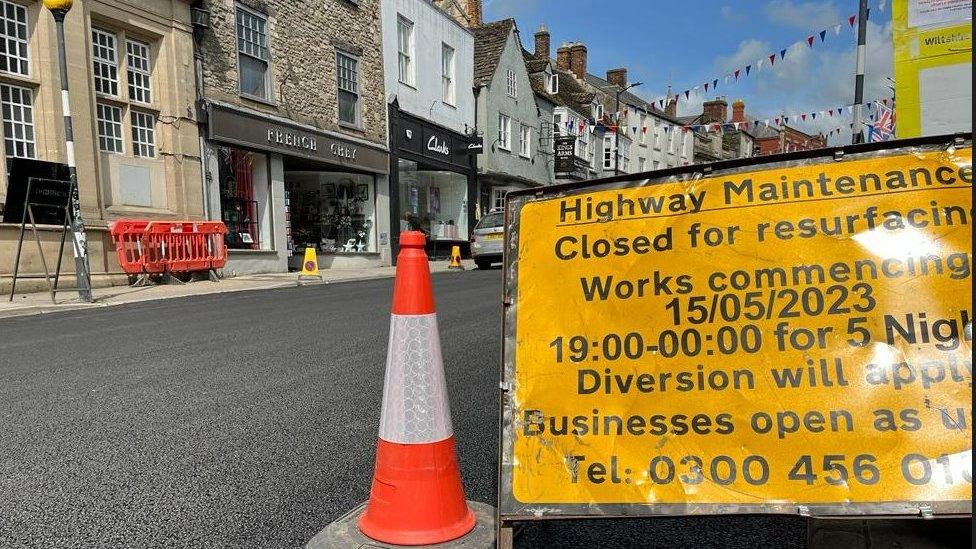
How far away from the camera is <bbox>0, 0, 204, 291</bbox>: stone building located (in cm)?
1058

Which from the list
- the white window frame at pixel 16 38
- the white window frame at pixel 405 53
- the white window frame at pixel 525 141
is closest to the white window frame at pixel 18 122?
the white window frame at pixel 16 38

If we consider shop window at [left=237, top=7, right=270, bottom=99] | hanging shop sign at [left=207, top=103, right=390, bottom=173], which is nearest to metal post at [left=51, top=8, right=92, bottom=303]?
hanging shop sign at [left=207, top=103, right=390, bottom=173]

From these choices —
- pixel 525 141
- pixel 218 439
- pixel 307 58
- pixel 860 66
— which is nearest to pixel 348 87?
pixel 307 58

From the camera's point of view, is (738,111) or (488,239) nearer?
(488,239)

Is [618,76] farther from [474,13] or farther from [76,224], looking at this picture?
[76,224]

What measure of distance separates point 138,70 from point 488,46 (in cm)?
1612

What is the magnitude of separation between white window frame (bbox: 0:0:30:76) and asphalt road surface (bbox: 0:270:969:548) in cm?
637

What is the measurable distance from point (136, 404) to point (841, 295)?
389cm

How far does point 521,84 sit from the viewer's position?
2798 centimetres

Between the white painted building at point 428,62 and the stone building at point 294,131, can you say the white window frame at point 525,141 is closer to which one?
the white painted building at point 428,62

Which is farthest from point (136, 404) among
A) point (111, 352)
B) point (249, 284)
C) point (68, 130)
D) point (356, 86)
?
point (356, 86)

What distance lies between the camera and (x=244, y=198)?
1501cm

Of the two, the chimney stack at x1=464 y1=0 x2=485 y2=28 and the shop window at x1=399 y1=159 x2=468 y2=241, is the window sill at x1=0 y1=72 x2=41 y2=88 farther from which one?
the chimney stack at x1=464 y1=0 x2=485 y2=28

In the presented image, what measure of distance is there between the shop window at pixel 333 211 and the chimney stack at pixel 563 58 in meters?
25.0
